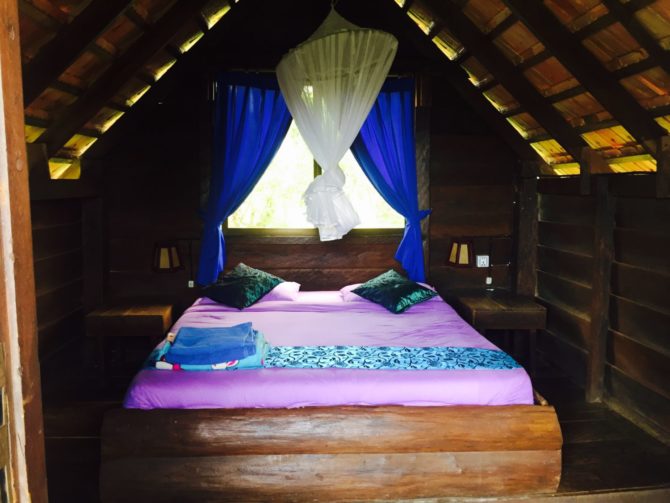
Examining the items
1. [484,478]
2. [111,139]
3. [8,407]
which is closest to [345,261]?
[111,139]

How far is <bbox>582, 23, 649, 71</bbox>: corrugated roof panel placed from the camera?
3098 mm

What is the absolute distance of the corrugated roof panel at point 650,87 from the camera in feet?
10.3

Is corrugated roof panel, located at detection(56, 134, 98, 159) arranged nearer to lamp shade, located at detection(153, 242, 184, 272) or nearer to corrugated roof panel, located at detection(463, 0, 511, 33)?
lamp shade, located at detection(153, 242, 184, 272)

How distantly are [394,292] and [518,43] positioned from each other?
178 centimetres

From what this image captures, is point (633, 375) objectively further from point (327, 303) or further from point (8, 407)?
point (8, 407)

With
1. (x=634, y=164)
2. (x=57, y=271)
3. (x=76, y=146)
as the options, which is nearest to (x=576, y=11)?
(x=634, y=164)

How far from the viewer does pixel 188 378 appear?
9.83ft

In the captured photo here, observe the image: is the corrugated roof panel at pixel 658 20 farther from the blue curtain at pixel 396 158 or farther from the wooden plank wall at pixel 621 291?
the blue curtain at pixel 396 158

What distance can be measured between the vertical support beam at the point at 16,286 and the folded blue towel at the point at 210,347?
1.80 meters

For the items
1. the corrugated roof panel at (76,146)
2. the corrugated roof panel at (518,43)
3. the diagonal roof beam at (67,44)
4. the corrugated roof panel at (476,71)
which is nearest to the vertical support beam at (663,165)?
the corrugated roof panel at (518,43)

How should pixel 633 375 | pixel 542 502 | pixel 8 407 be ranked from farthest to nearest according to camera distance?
pixel 633 375
pixel 542 502
pixel 8 407

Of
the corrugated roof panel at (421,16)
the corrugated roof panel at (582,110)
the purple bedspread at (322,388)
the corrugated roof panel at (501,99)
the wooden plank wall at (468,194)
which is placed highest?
the corrugated roof panel at (421,16)

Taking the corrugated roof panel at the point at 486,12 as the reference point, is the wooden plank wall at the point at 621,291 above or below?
below

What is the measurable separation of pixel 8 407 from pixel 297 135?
3971 mm
